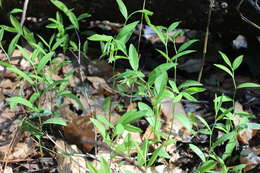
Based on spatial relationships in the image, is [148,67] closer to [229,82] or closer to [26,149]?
[229,82]

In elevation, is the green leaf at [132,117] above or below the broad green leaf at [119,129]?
above

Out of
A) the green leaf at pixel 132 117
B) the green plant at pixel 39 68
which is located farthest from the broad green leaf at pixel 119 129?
the green plant at pixel 39 68

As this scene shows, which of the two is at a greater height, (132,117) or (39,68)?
(39,68)

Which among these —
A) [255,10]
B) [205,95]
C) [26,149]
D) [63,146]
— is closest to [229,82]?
[205,95]

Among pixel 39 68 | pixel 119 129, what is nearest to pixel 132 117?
pixel 119 129

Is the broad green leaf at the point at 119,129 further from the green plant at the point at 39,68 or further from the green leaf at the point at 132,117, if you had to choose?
the green plant at the point at 39,68

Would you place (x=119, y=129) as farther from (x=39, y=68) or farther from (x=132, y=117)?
(x=39, y=68)

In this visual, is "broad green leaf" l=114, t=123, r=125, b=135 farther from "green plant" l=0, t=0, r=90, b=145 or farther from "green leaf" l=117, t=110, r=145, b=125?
"green plant" l=0, t=0, r=90, b=145

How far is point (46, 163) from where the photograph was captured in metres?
1.73

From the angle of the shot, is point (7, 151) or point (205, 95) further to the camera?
point (205, 95)

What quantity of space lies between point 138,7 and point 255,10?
66cm

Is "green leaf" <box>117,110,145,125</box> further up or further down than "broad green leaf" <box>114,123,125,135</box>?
further up

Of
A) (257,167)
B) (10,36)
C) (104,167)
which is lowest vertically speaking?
(257,167)

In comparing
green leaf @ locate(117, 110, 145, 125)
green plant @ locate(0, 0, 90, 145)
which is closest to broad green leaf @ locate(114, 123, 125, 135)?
green leaf @ locate(117, 110, 145, 125)
